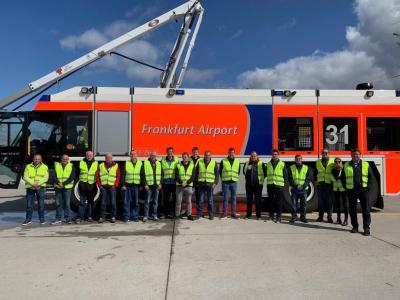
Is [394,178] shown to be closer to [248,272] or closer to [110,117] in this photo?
[248,272]

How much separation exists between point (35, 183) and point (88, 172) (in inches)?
47.6

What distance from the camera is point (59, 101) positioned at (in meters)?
10.3

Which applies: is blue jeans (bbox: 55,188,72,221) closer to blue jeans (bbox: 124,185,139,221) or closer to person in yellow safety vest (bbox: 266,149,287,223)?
blue jeans (bbox: 124,185,139,221)

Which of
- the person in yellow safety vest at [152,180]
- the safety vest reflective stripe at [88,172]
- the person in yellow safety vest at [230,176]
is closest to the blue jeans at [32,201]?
the safety vest reflective stripe at [88,172]

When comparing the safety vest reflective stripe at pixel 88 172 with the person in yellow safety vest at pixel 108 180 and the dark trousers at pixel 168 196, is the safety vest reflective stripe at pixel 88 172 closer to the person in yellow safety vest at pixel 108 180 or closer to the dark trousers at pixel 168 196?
the person in yellow safety vest at pixel 108 180

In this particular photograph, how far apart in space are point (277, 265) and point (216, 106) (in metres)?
5.53

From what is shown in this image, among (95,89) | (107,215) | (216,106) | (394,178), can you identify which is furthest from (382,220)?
(95,89)

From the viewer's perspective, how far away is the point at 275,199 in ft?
32.0

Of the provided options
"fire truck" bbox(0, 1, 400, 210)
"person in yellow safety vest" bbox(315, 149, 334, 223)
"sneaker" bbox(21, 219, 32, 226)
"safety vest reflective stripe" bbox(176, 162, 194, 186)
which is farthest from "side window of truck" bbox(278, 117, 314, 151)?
"sneaker" bbox(21, 219, 32, 226)

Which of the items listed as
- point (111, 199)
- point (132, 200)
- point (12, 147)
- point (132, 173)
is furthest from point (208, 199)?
point (12, 147)

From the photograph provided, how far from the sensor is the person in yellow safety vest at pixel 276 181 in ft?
31.2

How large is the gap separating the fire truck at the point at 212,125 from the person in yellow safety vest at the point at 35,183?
3.26 feet

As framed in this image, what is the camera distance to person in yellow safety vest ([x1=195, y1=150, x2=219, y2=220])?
9.65m

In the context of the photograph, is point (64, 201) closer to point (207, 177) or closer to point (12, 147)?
point (12, 147)
